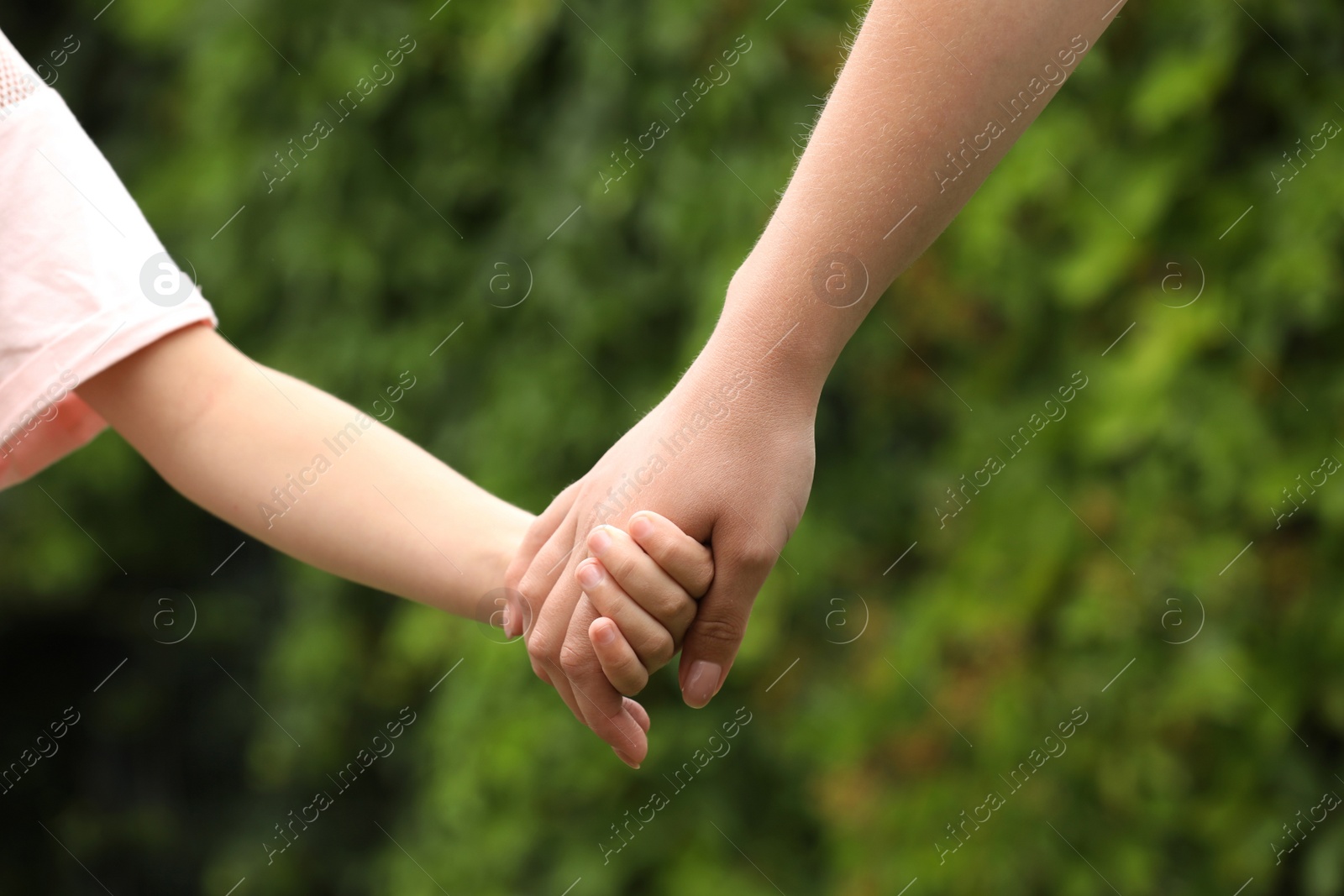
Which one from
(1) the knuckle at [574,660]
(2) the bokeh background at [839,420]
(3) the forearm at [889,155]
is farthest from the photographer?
(2) the bokeh background at [839,420]

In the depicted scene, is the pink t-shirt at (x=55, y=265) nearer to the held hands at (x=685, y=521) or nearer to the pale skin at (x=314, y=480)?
the pale skin at (x=314, y=480)

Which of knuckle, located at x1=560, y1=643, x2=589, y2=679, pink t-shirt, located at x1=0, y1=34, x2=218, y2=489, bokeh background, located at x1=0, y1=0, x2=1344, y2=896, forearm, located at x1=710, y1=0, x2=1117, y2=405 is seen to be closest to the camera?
forearm, located at x1=710, y1=0, x2=1117, y2=405

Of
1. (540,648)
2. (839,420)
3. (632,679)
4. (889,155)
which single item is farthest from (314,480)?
(839,420)

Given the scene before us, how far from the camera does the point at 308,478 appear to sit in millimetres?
1365

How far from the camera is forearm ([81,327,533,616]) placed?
1.33 meters

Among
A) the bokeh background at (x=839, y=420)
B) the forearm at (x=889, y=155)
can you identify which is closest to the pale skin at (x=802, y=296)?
the forearm at (x=889, y=155)

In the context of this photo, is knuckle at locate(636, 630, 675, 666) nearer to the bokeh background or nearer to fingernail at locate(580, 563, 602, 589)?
fingernail at locate(580, 563, 602, 589)

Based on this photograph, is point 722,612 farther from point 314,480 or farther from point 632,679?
point 314,480

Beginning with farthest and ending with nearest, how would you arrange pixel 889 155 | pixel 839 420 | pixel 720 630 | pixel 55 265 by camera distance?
1. pixel 839 420
2. pixel 720 630
3. pixel 55 265
4. pixel 889 155

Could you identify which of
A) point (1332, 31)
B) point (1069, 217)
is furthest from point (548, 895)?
point (1332, 31)

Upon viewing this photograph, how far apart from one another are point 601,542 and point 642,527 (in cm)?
5

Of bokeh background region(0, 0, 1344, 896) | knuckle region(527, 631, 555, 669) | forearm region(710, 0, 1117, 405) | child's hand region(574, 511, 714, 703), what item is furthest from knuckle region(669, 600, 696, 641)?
bokeh background region(0, 0, 1344, 896)

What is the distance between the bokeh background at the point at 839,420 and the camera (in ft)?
5.89

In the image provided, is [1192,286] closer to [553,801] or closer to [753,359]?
[753,359]
